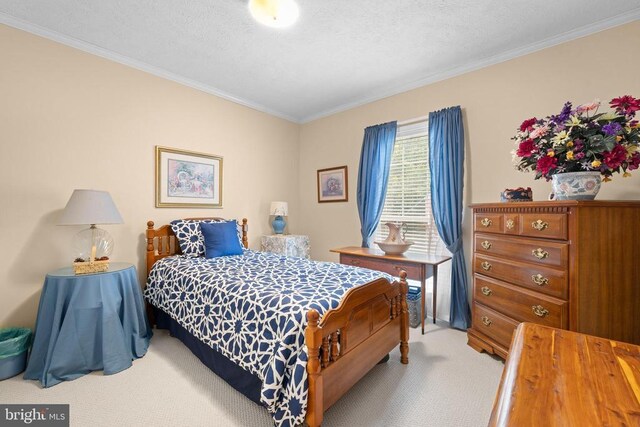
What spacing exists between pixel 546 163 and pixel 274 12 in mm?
2303

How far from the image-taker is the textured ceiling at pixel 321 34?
85.3 inches

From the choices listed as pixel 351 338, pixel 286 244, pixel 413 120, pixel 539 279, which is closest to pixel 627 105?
pixel 539 279

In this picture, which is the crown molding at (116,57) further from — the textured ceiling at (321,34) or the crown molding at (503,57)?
the crown molding at (503,57)

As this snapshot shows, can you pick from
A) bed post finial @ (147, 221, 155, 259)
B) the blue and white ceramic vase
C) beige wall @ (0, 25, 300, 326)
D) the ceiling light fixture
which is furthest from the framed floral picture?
the blue and white ceramic vase

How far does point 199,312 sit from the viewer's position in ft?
7.14

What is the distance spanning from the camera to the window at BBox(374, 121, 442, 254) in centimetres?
338

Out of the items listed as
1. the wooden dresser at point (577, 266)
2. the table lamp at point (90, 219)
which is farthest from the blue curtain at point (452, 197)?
the table lamp at point (90, 219)

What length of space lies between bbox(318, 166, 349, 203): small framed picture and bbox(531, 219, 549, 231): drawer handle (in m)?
2.42

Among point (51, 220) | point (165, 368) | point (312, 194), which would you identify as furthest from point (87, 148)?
point (312, 194)

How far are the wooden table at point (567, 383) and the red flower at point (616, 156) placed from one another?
4.71 ft

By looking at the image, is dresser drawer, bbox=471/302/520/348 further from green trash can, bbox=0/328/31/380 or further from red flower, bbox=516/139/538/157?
green trash can, bbox=0/328/31/380

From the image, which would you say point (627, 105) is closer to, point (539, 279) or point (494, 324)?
point (539, 279)

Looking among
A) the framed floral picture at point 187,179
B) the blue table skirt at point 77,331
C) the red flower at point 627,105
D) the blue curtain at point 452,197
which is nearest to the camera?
the red flower at point 627,105

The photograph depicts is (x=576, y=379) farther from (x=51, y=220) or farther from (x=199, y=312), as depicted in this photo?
(x=51, y=220)
